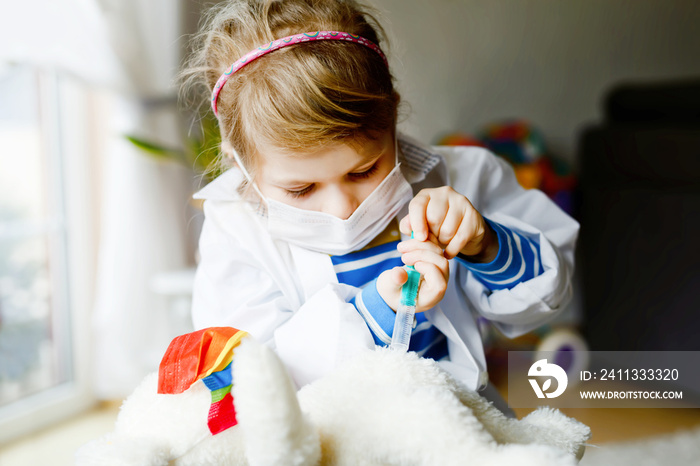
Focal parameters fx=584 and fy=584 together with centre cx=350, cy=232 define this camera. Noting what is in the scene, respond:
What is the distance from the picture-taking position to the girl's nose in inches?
26.1

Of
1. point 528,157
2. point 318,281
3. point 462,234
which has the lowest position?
point 528,157

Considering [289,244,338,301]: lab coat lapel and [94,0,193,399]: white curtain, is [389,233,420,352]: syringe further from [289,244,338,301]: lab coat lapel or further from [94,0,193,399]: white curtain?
[94,0,193,399]: white curtain

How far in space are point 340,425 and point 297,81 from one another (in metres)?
0.37

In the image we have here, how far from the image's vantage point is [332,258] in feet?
2.46

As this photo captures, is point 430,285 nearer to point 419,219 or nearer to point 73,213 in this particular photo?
point 419,219

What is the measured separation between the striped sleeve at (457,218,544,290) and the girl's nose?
0.49ft

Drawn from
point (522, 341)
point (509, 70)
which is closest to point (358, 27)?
point (522, 341)

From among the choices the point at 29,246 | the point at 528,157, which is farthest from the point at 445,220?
the point at 528,157

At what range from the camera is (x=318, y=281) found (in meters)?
0.73

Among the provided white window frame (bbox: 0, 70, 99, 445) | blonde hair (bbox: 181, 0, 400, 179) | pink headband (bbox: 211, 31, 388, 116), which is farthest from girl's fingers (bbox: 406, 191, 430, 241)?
white window frame (bbox: 0, 70, 99, 445)

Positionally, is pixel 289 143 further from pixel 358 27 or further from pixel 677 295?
pixel 677 295

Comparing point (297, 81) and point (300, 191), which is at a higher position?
point (297, 81)

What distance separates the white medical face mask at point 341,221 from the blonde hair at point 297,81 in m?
0.07
